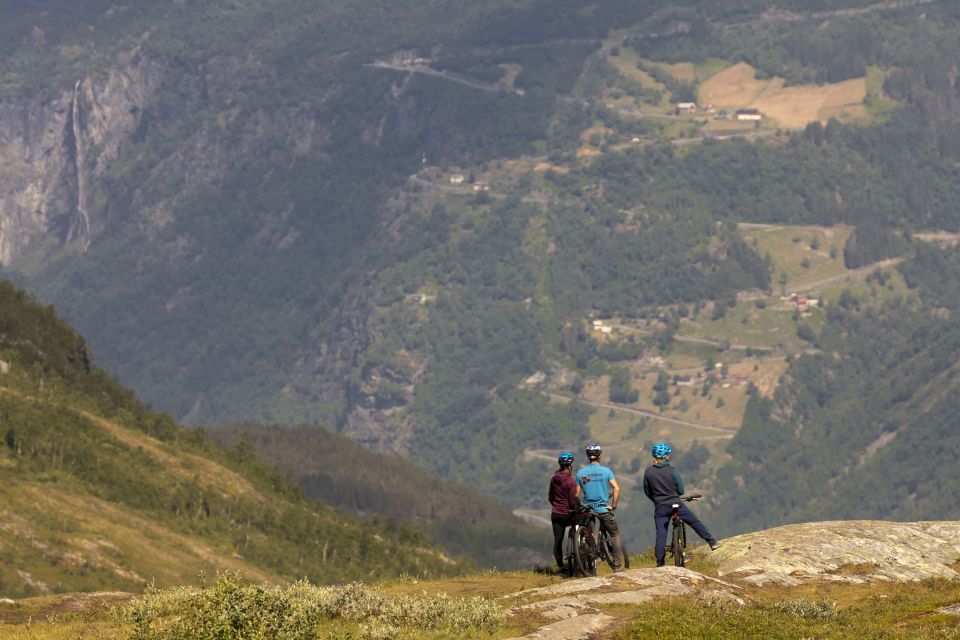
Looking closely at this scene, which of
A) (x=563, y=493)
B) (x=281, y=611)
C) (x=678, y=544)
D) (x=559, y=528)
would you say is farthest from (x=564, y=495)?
(x=281, y=611)

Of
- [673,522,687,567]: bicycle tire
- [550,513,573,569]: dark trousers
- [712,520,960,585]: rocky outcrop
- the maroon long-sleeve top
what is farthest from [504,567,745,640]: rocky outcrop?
[712,520,960,585]: rocky outcrop

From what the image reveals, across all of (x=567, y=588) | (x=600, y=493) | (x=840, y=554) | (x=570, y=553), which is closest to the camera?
(x=567, y=588)

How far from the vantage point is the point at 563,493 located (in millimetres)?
71438

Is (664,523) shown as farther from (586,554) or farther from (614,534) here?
(586,554)

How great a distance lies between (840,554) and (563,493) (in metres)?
13.0

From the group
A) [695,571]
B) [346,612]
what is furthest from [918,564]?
[346,612]

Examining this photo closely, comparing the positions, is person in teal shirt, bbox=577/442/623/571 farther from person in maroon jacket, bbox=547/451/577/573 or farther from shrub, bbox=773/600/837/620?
shrub, bbox=773/600/837/620

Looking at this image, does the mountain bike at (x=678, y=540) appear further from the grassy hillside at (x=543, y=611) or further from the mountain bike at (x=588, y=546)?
the mountain bike at (x=588, y=546)

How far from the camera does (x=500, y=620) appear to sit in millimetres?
62188

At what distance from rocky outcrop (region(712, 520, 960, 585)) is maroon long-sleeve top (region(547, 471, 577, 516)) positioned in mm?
6917

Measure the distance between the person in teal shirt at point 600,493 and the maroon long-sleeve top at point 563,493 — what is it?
0.29 metres

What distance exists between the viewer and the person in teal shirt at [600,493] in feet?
231

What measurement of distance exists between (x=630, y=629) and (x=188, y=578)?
435 ft

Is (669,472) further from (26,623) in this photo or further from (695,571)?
(26,623)
